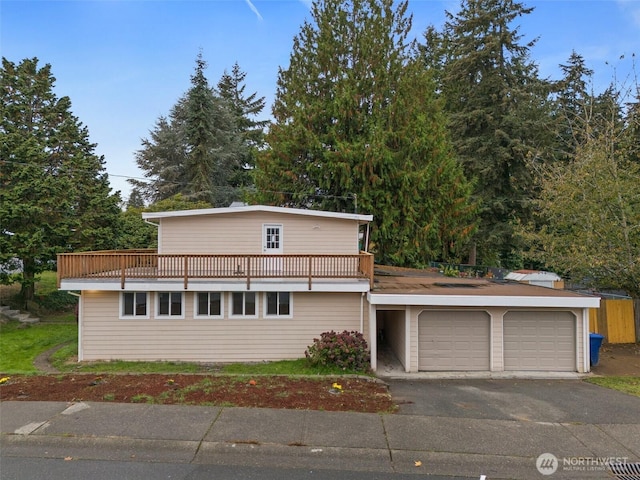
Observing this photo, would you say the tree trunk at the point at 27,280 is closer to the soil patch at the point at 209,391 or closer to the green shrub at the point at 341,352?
the soil patch at the point at 209,391

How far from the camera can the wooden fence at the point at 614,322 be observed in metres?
13.0

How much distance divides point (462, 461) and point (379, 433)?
113 centimetres

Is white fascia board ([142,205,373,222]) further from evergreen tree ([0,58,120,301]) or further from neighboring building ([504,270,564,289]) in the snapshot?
neighboring building ([504,270,564,289])

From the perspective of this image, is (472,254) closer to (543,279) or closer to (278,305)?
(543,279)

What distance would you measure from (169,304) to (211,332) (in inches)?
60.5

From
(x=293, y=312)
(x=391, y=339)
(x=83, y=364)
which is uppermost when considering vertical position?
(x=293, y=312)

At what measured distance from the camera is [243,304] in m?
11.3

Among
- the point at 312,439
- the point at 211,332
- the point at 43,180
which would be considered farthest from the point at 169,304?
the point at 43,180

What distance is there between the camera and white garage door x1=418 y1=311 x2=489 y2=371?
1016 cm

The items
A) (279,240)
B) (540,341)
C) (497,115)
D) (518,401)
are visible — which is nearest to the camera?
(518,401)

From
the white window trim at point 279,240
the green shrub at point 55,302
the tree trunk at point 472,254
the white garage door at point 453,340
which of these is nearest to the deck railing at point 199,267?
the white window trim at point 279,240

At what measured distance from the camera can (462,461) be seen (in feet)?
14.9

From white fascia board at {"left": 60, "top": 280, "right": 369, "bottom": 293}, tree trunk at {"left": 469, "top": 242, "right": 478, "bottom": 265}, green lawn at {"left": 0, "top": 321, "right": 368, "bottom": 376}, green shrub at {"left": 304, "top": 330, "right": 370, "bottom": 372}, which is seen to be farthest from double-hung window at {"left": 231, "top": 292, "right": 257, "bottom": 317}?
tree trunk at {"left": 469, "top": 242, "right": 478, "bottom": 265}

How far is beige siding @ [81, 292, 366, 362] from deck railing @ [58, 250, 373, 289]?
671 millimetres
